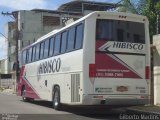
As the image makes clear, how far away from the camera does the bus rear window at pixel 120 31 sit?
17.8 metres

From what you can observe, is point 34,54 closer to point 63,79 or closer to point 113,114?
point 63,79

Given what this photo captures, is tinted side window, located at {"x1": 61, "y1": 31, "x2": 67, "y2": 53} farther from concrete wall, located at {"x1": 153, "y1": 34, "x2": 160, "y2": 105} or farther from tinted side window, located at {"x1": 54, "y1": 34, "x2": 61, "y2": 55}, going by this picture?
concrete wall, located at {"x1": 153, "y1": 34, "x2": 160, "y2": 105}

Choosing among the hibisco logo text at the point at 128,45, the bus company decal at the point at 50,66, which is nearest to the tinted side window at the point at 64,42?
the bus company decal at the point at 50,66

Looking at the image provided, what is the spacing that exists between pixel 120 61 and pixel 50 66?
18.0 ft

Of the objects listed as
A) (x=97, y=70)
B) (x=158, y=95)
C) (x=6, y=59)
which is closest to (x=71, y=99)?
(x=97, y=70)

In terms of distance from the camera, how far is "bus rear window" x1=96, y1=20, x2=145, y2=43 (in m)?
17.8

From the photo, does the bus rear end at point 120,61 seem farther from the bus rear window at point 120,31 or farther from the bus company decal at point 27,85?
the bus company decal at point 27,85

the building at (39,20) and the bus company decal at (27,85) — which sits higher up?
the building at (39,20)

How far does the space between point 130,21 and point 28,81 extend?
11245mm

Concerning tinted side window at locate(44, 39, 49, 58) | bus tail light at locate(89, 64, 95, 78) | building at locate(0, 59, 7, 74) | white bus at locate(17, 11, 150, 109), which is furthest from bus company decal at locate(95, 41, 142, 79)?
building at locate(0, 59, 7, 74)

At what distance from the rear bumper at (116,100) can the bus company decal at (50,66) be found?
3886 millimetres

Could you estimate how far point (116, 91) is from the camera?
17.6 m

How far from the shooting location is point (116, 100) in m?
17.5

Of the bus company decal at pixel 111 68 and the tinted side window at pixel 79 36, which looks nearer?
the bus company decal at pixel 111 68
